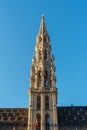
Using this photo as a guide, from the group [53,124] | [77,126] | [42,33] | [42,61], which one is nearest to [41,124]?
[53,124]

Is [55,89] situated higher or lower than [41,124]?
higher

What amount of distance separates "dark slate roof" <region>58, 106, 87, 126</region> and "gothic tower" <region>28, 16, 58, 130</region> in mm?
4714

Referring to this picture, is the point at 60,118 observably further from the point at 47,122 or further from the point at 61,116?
the point at 47,122

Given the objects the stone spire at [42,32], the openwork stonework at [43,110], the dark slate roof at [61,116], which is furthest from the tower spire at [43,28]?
the dark slate roof at [61,116]

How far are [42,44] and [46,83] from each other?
1288cm

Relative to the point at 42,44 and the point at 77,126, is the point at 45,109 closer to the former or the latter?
the point at 77,126

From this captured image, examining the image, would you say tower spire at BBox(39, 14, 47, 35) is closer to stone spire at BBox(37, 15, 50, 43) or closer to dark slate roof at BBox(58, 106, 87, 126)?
stone spire at BBox(37, 15, 50, 43)

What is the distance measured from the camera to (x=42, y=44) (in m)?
113

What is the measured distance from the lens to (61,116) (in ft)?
344

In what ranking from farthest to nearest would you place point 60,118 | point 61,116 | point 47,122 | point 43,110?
point 61,116
point 60,118
point 43,110
point 47,122

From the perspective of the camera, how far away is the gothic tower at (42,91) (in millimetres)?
98312

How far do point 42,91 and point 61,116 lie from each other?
8488 millimetres

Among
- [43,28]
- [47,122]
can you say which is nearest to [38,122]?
[47,122]

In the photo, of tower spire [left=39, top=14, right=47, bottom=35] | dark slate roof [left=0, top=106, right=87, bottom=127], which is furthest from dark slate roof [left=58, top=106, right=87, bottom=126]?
tower spire [left=39, top=14, right=47, bottom=35]
